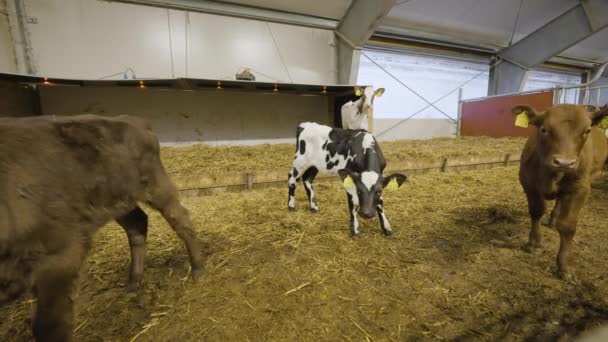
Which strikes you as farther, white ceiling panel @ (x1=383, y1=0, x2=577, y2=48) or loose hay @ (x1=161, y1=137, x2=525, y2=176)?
white ceiling panel @ (x1=383, y1=0, x2=577, y2=48)

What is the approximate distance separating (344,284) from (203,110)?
7.88 meters

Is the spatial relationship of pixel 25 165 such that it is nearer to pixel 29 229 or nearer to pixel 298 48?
pixel 29 229

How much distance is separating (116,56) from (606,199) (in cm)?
1110

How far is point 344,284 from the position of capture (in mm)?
2055

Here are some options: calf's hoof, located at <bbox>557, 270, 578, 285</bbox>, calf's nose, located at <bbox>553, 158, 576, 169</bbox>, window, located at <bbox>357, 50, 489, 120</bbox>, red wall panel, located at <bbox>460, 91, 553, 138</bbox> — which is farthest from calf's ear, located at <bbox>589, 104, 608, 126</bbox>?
window, located at <bbox>357, 50, 489, 120</bbox>

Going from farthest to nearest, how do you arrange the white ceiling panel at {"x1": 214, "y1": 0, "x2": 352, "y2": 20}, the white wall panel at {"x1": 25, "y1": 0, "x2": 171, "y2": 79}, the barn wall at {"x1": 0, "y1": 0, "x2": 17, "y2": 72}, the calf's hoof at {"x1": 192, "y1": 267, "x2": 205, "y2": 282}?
the white ceiling panel at {"x1": 214, "y1": 0, "x2": 352, "y2": 20} → the white wall panel at {"x1": 25, "y1": 0, "x2": 171, "y2": 79} → the barn wall at {"x1": 0, "y1": 0, "x2": 17, "y2": 72} → the calf's hoof at {"x1": 192, "y1": 267, "x2": 205, "y2": 282}

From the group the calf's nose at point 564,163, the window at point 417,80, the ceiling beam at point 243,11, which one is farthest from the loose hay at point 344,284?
the window at point 417,80

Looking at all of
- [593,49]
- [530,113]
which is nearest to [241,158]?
[530,113]

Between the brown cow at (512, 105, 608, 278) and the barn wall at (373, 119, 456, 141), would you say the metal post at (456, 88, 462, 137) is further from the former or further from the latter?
the brown cow at (512, 105, 608, 278)

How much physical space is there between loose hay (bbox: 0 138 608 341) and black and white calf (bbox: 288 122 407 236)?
1.33 ft

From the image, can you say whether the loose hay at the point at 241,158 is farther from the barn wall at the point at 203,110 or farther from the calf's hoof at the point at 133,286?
the calf's hoof at the point at 133,286

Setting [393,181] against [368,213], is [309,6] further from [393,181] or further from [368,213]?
[368,213]

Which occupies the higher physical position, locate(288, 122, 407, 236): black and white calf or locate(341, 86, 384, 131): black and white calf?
locate(341, 86, 384, 131): black and white calf

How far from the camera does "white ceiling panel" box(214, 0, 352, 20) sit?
805 centimetres
